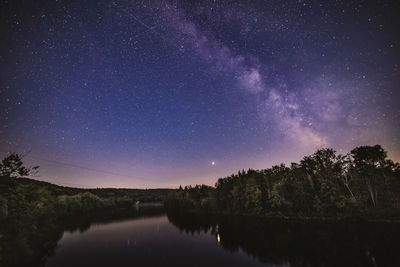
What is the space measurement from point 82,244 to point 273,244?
41079 mm

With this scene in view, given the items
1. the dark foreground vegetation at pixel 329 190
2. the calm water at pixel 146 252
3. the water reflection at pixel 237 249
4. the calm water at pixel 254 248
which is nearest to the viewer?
the calm water at pixel 254 248

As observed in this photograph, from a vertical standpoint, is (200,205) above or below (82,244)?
above

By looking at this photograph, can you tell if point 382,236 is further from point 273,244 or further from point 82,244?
point 82,244

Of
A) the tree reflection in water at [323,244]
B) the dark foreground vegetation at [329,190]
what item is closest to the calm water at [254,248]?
the tree reflection in water at [323,244]

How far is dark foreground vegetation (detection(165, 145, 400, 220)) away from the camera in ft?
164

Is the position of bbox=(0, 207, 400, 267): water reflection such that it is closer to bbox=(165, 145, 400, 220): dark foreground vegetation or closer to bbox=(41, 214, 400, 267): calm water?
bbox=(41, 214, 400, 267): calm water

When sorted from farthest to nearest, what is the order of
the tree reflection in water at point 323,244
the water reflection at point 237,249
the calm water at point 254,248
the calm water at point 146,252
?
1. the calm water at point 146,252
2. the water reflection at point 237,249
3. the calm water at point 254,248
4. the tree reflection in water at point 323,244

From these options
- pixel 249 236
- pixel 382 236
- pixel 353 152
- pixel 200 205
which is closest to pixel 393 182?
pixel 353 152

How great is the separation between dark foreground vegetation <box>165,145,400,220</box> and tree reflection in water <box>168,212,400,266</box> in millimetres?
7678

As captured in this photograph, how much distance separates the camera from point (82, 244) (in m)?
45.0

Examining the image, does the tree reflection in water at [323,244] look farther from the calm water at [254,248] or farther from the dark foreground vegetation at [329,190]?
the dark foreground vegetation at [329,190]

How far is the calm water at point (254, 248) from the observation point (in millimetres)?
26828

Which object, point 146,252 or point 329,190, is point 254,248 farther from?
point 329,190

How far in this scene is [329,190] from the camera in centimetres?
5484
